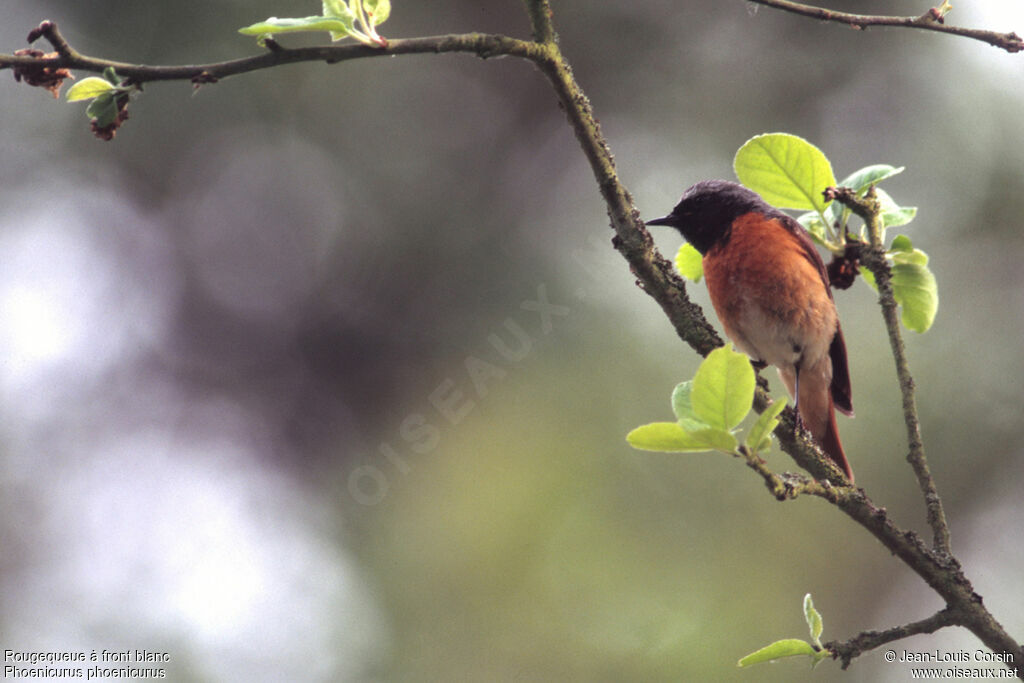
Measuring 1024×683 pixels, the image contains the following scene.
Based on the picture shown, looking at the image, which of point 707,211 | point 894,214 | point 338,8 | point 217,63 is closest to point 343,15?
point 338,8

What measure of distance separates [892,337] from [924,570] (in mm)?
459

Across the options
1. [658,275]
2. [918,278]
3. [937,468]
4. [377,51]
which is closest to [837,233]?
[918,278]

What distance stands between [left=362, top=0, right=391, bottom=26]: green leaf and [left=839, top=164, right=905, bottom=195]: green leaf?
45.2 inches

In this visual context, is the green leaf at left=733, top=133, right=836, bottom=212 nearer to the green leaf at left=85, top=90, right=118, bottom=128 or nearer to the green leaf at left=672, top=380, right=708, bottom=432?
the green leaf at left=672, top=380, right=708, bottom=432

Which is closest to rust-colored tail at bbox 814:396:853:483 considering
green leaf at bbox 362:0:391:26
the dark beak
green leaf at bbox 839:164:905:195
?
the dark beak

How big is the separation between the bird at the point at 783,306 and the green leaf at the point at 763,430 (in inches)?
93.2

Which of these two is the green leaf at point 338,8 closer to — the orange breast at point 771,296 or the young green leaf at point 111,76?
the young green leaf at point 111,76

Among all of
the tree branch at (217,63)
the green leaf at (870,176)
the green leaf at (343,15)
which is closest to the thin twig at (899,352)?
the green leaf at (870,176)

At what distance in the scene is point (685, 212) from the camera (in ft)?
14.2

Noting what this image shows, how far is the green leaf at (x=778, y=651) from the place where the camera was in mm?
1590

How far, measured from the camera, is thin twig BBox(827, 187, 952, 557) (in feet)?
5.63

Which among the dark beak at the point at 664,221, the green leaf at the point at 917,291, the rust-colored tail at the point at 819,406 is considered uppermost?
the dark beak at the point at 664,221

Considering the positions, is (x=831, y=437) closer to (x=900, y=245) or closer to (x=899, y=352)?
(x=900, y=245)

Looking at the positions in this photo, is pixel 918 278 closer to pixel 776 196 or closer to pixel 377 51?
pixel 776 196
